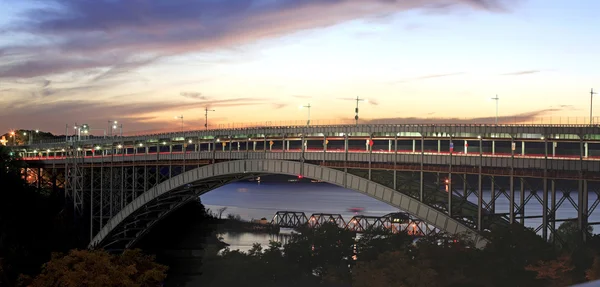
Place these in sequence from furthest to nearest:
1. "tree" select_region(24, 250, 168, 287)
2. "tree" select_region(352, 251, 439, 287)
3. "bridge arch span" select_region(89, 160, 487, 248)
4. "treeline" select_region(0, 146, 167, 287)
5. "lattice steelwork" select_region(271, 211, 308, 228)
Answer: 1. "lattice steelwork" select_region(271, 211, 308, 228)
2. "treeline" select_region(0, 146, 167, 287)
3. "tree" select_region(24, 250, 168, 287)
4. "tree" select_region(352, 251, 439, 287)
5. "bridge arch span" select_region(89, 160, 487, 248)

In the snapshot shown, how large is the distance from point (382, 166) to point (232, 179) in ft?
87.2

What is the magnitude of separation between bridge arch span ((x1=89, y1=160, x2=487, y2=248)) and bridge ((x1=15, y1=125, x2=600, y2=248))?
94 millimetres

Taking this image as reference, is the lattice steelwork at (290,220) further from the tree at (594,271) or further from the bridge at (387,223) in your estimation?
the tree at (594,271)

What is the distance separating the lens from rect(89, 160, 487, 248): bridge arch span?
4884 centimetres

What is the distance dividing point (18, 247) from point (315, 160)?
93.5 feet

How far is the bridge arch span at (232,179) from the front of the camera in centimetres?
4884

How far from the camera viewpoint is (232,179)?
77.9m

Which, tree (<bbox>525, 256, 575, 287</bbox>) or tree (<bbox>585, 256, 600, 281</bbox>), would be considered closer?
tree (<bbox>585, 256, 600, 281</bbox>)

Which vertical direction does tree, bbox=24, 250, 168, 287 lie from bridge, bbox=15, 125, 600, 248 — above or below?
below

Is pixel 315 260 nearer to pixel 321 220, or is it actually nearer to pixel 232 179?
pixel 232 179

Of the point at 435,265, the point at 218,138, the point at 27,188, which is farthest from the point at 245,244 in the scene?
the point at 435,265

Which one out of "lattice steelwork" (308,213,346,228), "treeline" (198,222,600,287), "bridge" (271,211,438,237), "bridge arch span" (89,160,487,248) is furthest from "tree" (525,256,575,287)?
"lattice steelwork" (308,213,346,228)

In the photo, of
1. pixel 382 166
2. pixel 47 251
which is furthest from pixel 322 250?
pixel 47 251

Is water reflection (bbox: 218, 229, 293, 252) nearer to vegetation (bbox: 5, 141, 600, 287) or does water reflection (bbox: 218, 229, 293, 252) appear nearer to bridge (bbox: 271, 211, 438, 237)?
bridge (bbox: 271, 211, 438, 237)
